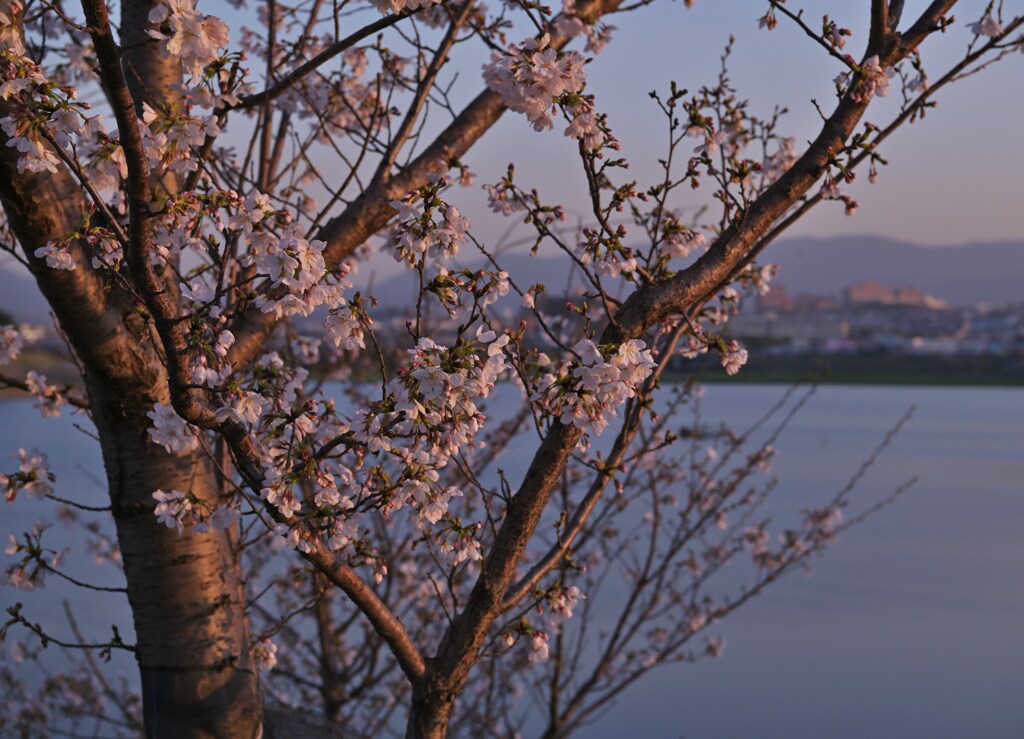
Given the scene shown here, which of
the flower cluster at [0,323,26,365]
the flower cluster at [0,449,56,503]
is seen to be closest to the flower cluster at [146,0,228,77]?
the flower cluster at [0,449,56,503]

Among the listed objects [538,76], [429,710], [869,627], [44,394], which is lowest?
[429,710]

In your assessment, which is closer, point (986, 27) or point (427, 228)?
point (427, 228)

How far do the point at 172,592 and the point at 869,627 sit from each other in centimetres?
940

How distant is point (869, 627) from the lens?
1023 centimetres

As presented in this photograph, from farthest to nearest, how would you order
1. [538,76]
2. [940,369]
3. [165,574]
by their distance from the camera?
1. [940,369]
2. [165,574]
3. [538,76]

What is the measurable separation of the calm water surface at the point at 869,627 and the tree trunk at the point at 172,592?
327cm

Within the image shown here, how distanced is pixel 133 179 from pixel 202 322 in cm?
33

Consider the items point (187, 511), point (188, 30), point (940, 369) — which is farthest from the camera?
point (940, 369)

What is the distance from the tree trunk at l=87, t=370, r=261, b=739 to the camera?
225cm

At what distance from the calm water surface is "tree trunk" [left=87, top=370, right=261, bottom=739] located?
327 centimetres

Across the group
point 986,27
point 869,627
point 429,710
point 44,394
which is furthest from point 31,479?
point 869,627

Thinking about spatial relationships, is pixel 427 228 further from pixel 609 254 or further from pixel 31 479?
pixel 31 479

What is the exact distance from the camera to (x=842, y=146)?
218 centimetres

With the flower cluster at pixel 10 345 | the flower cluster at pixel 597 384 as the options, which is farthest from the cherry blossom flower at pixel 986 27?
the flower cluster at pixel 10 345
